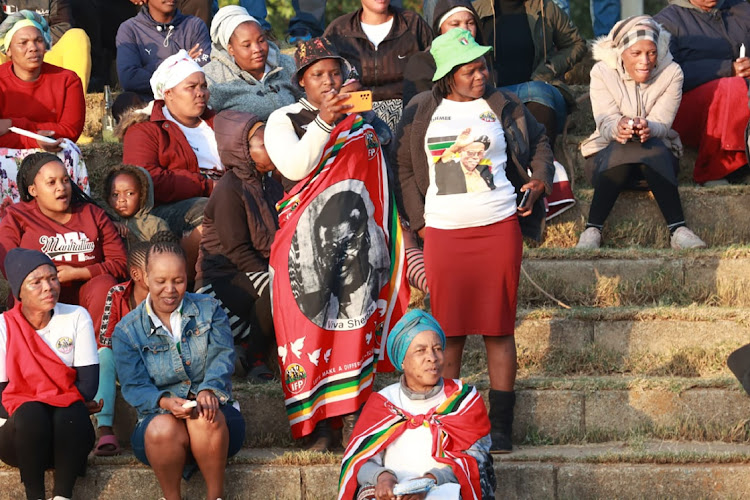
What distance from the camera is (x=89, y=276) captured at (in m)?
7.18

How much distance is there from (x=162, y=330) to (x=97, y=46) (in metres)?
5.12

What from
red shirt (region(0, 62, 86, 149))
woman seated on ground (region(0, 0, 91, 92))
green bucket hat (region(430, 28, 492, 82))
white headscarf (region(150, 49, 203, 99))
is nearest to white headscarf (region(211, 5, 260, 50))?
white headscarf (region(150, 49, 203, 99))

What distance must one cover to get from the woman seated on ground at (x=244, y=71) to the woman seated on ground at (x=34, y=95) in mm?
928

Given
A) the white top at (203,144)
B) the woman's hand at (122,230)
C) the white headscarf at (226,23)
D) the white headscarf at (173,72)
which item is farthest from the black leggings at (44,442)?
the white headscarf at (226,23)

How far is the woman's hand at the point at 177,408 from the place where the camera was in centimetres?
601

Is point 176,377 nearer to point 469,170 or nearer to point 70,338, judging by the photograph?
point 70,338

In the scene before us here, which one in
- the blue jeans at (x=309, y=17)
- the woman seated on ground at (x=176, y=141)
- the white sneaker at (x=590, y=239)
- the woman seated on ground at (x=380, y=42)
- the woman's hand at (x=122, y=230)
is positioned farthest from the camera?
the blue jeans at (x=309, y=17)

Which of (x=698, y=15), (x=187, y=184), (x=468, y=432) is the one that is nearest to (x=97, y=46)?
(x=187, y=184)

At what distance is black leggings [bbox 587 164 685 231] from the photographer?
8320mm

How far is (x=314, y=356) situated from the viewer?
648 cm

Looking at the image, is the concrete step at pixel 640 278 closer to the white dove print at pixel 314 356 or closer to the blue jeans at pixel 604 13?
the white dove print at pixel 314 356

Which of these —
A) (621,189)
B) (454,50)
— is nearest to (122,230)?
(454,50)

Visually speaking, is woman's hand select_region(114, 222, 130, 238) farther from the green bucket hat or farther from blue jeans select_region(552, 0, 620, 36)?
blue jeans select_region(552, 0, 620, 36)

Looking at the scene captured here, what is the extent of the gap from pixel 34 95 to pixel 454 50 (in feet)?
11.1
